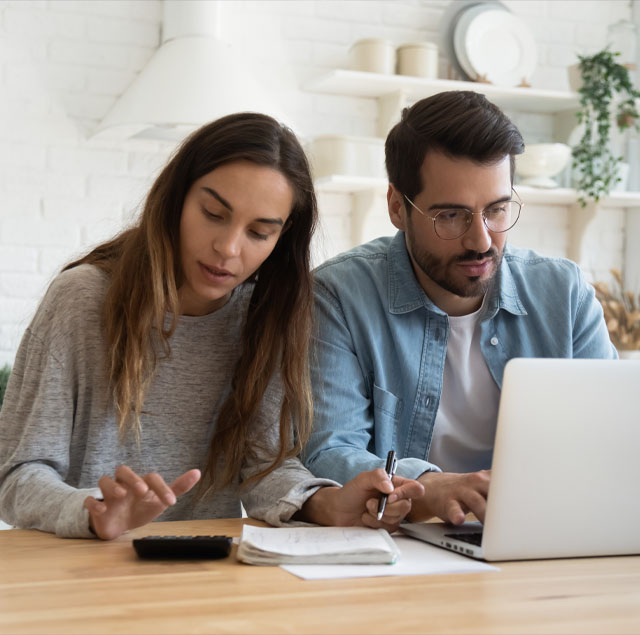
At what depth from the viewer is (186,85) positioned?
9.21 feet

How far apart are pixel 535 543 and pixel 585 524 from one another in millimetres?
68

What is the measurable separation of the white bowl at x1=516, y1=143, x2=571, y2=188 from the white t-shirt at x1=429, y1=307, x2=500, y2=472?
1769 mm

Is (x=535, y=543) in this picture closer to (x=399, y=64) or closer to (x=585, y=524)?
(x=585, y=524)

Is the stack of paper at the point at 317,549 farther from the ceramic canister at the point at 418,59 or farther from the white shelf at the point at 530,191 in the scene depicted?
the ceramic canister at the point at 418,59

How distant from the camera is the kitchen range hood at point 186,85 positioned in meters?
2.77

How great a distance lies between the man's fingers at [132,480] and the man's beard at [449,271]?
0.80m

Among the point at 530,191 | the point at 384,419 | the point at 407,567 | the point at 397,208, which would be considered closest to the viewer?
the point at 407,567

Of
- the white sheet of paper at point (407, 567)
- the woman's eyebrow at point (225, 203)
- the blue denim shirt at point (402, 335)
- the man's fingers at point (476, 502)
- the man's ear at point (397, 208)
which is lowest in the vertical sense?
the white sheet of paper at point (407, 567)

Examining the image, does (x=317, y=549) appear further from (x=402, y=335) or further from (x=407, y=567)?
(x=402, y=335)

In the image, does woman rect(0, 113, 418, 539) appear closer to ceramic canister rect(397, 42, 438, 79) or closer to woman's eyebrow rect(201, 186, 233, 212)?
woman's eyebrow rect(201, 186, 233, 212)

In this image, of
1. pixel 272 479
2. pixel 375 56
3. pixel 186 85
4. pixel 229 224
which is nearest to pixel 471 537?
pixel 272 479

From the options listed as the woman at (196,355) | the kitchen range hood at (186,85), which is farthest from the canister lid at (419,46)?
the woman at (196,355)

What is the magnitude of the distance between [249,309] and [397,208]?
1.26ft

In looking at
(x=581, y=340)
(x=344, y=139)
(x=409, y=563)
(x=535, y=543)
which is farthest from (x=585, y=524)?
(x=344, y=139)
